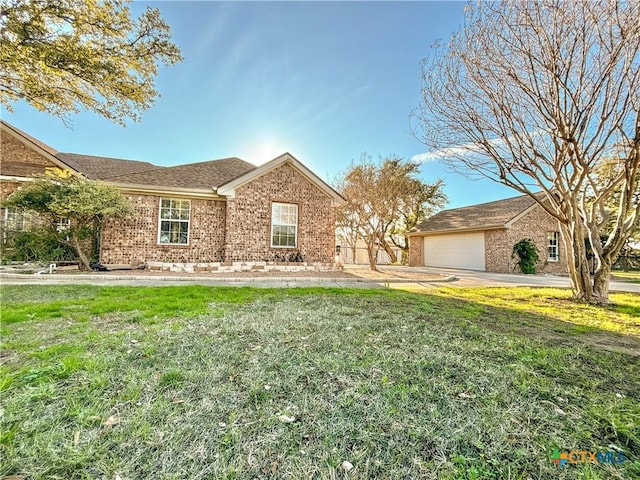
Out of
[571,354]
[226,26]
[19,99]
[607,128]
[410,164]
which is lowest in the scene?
[571,354]

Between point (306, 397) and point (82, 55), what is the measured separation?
34.0ft

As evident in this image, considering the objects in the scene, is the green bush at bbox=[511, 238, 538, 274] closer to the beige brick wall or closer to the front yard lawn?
the front yard lawn

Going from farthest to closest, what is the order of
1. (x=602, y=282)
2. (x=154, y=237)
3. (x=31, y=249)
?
(x=154, y=237), (x=31, y=249), (x=602, y=282)

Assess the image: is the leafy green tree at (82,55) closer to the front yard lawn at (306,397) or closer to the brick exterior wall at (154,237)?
the brick exterior wall at (154,237)

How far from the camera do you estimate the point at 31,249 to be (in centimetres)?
931

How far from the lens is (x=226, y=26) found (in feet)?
28.5

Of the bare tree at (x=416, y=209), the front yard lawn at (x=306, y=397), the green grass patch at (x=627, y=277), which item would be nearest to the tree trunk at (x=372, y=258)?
the front yard lawn at (x=306, y=397)

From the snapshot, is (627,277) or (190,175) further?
(627,277)

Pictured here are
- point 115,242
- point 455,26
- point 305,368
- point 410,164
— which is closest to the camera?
point 305,368

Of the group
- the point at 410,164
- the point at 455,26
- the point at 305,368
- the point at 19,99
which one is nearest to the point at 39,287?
the point at 19,99

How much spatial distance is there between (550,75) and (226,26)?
8929 mm

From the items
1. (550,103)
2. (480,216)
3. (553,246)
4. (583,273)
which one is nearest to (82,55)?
(550,103)

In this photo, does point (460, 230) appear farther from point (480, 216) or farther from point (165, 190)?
point (165, 190)

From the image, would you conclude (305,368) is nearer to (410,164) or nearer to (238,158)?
(238,158)
